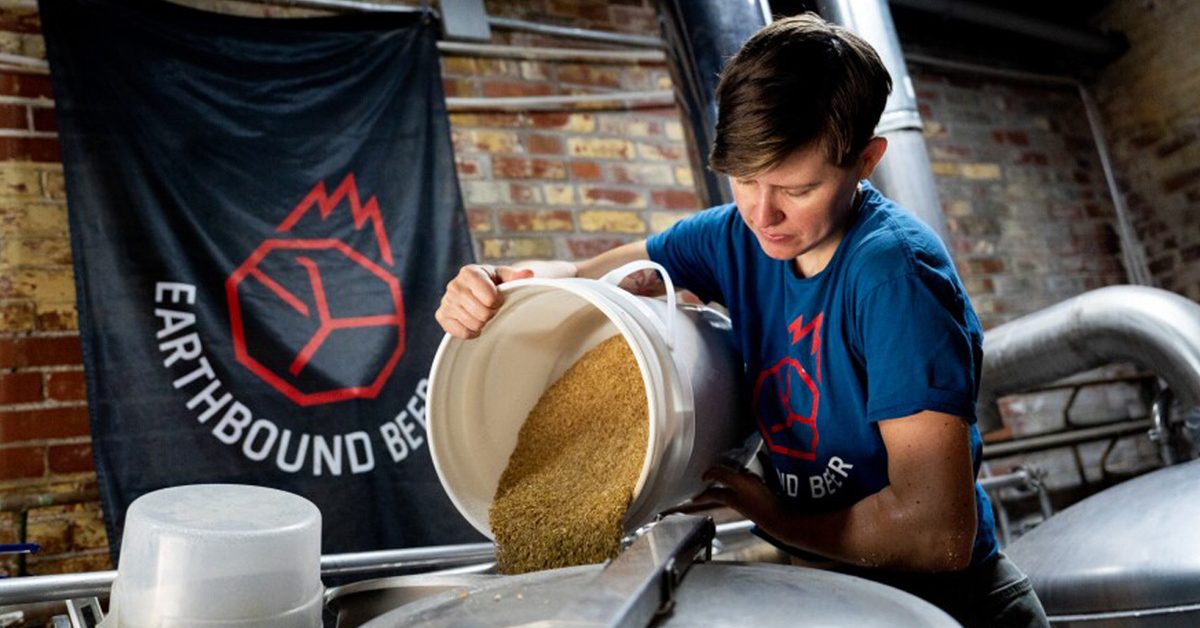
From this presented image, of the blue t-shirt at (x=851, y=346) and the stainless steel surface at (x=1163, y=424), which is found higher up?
the blue t-shirt at (x=851, y=346)

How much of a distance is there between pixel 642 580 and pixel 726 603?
0.27ft

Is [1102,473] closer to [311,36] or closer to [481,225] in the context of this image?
[481,225]

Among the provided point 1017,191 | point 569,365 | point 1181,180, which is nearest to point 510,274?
point 569,365

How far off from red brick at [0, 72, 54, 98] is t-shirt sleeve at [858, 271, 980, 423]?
186 cm

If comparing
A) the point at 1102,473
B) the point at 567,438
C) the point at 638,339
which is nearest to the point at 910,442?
the point at 638,339

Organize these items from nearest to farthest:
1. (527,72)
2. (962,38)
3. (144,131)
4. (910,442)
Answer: (910,442), (144,131), (527,72), (962,38)

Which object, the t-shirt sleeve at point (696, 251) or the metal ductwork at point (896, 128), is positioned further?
the metal ductwork at point (896, 128)

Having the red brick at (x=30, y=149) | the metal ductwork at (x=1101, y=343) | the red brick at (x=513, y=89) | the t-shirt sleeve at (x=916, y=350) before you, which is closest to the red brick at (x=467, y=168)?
the red brick at (x=513, y=89)

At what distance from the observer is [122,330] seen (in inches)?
74.1

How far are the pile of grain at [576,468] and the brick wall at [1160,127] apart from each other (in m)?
3.37

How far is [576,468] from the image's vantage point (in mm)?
1173

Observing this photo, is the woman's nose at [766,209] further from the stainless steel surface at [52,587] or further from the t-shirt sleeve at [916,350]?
the stainless steel surface at [52,587]

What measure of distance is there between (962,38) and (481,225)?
239 cm

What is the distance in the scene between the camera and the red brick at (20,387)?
6.15 feet
